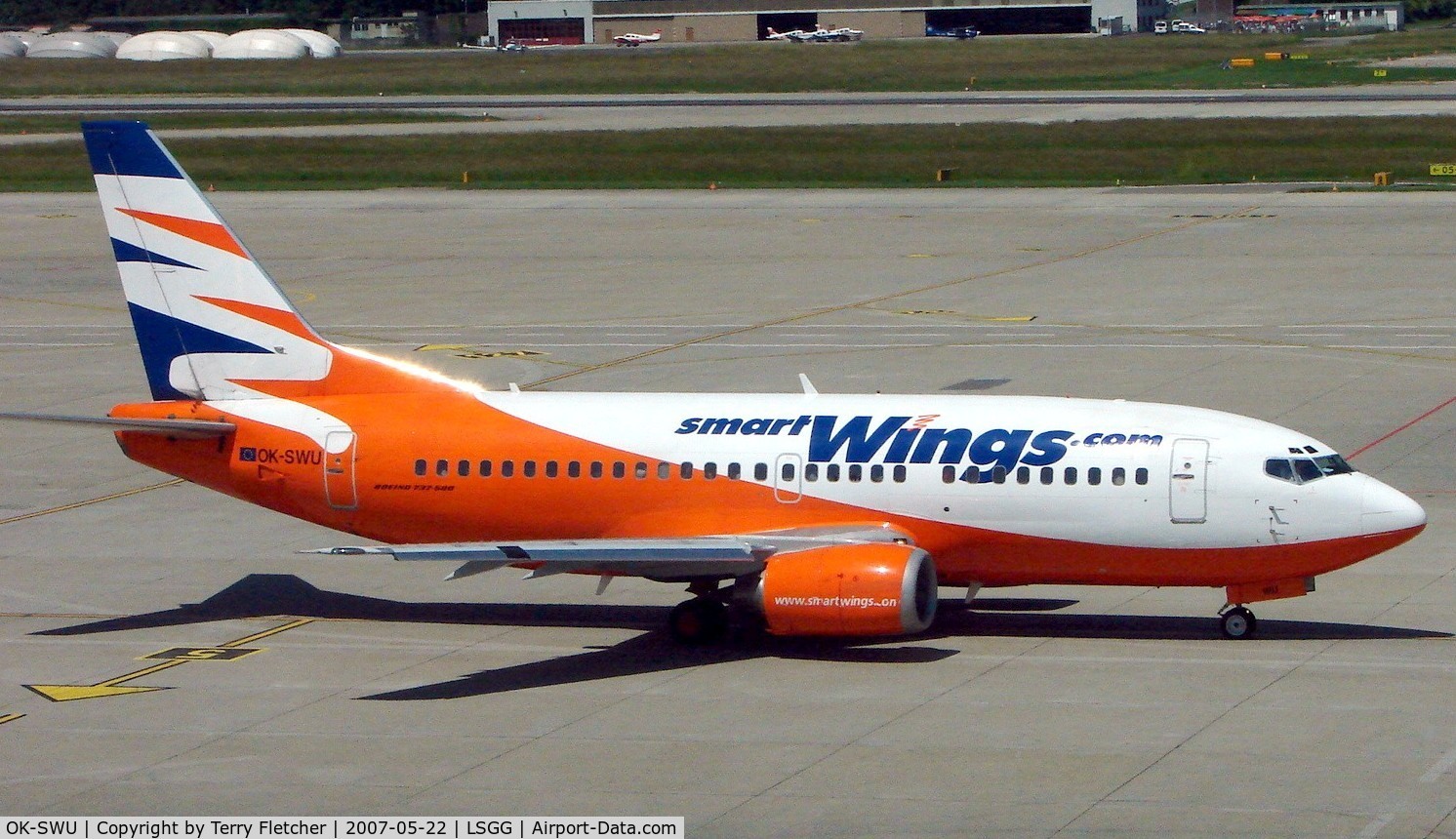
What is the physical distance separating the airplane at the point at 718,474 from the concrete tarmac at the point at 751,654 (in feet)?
4.57

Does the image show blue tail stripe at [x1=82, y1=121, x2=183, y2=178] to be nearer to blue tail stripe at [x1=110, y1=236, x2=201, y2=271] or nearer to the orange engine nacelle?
blue tail stripe at [x1=110, y1=236, x2=201, y2=271]

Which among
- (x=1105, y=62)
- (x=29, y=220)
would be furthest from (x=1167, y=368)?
(x=1105, y=62)

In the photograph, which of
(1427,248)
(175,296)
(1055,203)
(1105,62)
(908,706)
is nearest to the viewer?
(908,706)

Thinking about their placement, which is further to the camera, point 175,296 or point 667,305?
point 667,305

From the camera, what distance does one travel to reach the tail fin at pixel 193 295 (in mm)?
33906

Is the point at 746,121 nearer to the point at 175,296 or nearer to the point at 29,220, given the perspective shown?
the point at 29,220

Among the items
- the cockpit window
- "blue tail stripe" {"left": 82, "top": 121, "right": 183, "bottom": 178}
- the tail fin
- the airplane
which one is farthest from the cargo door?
the cockpit window

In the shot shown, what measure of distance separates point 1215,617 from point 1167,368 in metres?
22.6

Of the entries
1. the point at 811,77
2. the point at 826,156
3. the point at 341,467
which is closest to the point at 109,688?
the point at 341,467

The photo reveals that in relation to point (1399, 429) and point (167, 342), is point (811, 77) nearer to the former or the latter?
point (1399, 429)

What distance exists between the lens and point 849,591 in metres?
28.8

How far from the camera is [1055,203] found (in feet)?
306

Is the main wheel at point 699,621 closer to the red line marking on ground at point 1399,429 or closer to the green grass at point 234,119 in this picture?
the red line marking on ground at point 1399,429

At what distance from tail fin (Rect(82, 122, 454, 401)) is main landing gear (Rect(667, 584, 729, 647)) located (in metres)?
6.71
